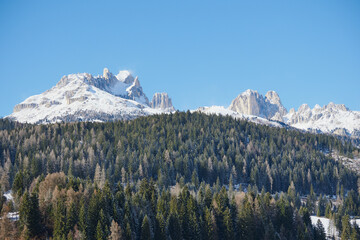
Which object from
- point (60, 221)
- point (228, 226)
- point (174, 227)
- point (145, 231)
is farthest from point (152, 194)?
point (60, 221)

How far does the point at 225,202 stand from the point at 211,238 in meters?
16.7

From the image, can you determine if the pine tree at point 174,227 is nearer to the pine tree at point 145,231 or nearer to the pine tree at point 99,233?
the pine tree at point 145,231

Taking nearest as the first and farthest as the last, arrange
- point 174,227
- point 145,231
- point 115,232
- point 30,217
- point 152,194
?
point 115,232, point 30,217, point 145,231, point 174,227, point 152,194

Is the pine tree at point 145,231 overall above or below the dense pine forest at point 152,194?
below

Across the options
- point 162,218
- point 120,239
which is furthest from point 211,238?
point 120,239

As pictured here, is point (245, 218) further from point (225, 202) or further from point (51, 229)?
point (51, 229)

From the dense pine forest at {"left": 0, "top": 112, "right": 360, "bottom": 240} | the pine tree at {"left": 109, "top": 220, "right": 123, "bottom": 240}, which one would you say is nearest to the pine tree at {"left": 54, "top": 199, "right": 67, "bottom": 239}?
the dense pine forest at {"left": 0, "top": 112, "right": 360, "bottom": 240}

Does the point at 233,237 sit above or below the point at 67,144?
below

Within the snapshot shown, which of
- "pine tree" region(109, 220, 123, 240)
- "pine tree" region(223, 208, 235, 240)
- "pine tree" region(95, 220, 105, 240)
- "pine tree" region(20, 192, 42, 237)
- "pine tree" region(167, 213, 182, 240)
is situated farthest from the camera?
"pine tree" region(223, 208, 235, 240)

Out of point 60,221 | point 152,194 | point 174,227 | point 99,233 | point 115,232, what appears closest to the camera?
point 115,232

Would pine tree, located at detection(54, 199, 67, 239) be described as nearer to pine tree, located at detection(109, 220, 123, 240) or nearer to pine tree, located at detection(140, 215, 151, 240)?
pine tree, located at detection(109, 220, 123, 240)

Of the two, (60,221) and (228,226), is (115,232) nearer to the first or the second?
(60,221)

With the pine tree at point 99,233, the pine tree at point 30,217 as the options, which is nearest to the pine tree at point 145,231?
the pine tree at point 99,233

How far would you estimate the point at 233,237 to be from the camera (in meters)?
99.9
